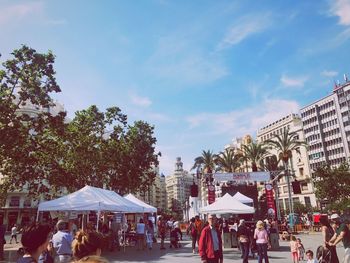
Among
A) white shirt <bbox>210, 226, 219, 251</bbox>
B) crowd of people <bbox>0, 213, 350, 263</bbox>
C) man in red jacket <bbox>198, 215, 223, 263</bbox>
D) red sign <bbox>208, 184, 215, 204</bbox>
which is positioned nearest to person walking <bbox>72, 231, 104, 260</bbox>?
crowd of people <bbox>0, 213, 350, 263</bbox>

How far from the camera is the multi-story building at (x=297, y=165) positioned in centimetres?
7956

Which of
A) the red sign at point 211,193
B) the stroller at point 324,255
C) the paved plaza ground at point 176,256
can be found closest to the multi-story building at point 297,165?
the red sign at point 211,193

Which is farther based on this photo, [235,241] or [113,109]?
[113,109]

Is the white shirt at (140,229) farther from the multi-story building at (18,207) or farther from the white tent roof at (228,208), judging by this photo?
the multi-story building at (18,207)

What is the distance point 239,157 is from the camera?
187ft

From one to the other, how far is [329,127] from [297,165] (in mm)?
12720

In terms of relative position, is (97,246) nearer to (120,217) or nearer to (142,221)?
(142,221)

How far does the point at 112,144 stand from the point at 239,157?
28.4 m

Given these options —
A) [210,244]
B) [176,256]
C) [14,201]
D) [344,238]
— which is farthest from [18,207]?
[344,238]

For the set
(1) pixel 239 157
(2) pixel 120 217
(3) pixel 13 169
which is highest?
(1) pixel 239 157

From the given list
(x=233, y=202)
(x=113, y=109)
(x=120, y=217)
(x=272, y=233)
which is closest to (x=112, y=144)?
(x=113, y=109)

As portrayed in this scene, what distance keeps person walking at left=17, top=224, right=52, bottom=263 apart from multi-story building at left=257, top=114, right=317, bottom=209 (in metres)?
68.4

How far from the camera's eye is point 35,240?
3531 mm

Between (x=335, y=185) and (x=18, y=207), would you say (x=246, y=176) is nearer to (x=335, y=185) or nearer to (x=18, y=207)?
(x=335, y=185)
